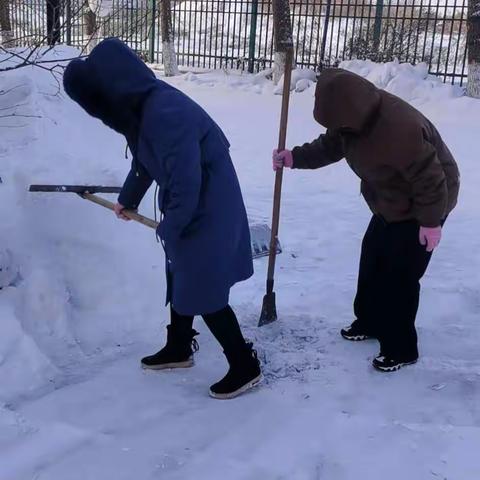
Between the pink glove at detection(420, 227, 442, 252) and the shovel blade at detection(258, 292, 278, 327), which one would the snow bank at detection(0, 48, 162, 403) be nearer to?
the shovel blade at detection(258, 292, 278, 327)

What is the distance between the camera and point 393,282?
2.99 m

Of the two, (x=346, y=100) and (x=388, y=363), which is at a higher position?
(x=346, y=100)

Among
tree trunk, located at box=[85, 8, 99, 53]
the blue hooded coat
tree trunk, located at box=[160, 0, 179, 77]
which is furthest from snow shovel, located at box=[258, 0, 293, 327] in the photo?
tree trunk, located at box=[160, 0, 179, 77]

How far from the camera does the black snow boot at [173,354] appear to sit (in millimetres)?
3002

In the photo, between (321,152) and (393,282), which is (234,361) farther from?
(321,152)

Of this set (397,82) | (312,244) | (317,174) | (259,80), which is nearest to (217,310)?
(312,244)

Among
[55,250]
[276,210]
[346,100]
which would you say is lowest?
[55,250]

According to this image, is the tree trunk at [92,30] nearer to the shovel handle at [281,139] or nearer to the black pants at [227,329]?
the shovel handle at [281,139]

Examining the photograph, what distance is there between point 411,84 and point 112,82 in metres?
8.51

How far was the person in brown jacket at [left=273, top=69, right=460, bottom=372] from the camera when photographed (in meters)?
2.60

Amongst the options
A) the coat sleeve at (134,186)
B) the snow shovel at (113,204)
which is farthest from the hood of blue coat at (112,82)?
the snow shovel at (113,204)

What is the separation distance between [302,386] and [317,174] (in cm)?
398

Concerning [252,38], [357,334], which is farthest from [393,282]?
[252,38]

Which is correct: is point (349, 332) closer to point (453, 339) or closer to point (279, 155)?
point (453, 339)
